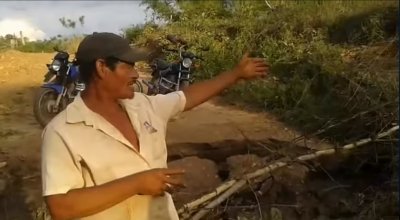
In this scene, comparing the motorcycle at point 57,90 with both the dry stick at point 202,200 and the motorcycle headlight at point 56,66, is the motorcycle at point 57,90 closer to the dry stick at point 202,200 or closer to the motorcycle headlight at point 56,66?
the motorcycle headlight at point 56,66

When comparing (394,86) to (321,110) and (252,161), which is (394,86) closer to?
(252,161)

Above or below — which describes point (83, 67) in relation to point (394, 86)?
above

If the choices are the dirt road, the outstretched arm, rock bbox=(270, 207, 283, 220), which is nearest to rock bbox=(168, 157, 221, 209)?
the dirt road

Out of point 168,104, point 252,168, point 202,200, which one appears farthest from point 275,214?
point 168,104

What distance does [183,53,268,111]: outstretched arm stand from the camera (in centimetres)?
241

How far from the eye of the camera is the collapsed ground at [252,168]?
482 centimetres

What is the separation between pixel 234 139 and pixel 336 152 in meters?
2.07

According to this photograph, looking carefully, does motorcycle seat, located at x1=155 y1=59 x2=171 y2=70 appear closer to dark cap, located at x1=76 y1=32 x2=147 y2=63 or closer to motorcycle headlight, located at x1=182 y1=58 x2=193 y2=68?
motorcycle headlight, located at x1=182 y1=58 x2=193 y2=68

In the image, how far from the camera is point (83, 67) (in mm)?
2105

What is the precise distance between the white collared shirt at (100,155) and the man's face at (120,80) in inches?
2.5

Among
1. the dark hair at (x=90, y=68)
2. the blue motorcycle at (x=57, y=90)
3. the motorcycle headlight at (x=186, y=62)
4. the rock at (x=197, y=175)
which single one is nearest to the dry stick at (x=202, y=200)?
the rock at (x=197, y=175)

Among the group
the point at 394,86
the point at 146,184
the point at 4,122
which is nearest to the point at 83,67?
the point at 146,184

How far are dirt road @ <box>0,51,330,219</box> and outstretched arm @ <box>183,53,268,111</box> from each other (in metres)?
3.14

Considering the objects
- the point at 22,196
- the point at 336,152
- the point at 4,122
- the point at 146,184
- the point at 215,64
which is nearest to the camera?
the point at 146,184
